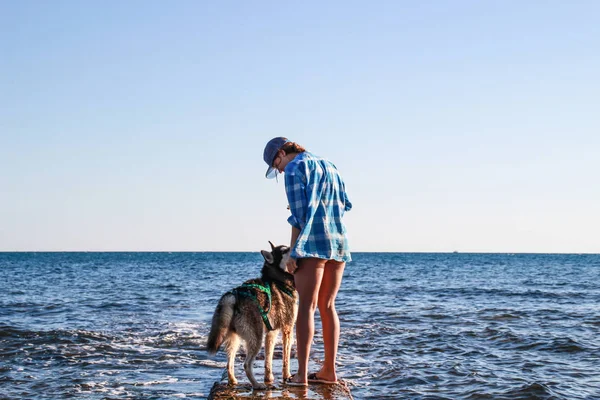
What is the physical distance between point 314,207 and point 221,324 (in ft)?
5.26

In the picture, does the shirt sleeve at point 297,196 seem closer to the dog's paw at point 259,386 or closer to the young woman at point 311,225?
the young woman at point 311,225

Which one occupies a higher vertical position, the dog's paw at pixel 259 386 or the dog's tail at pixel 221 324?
the dog's tail at pixel 221 324

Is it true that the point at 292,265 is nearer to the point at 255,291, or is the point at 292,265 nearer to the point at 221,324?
the point at 255,291

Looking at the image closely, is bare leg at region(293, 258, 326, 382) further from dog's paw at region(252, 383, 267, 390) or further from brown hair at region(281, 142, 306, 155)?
brown hair at region(281, 142, 306, 155)

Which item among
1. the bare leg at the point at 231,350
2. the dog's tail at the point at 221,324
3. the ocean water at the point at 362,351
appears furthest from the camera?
the ocean water at the point at 362,351

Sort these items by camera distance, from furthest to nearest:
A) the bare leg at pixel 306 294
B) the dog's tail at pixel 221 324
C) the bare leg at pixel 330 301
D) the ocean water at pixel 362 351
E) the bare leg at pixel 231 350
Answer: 1. the ocean water at pixel 362 351
2. the bare leg at pixel 231 350
3. the dog's tail at pixel 221 324
4. the bare leg at pixel 330 301
5. the bare leg at pixel 306 294

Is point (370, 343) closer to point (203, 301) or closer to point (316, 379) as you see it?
point (316, 379)

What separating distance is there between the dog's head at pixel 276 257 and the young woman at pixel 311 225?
530 mm

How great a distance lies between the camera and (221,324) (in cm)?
595

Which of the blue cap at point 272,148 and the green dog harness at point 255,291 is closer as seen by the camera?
the blue cap at point 272,148

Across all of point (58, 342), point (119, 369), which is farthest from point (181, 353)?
point (58, 342)

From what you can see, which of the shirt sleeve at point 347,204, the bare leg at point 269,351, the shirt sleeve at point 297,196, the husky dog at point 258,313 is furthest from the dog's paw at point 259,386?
the shirt sleeve at point 347,204

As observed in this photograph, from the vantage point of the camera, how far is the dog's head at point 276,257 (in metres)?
6.16

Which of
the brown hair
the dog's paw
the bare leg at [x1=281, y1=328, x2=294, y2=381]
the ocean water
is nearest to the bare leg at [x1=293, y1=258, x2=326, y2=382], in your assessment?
the dog's paw
